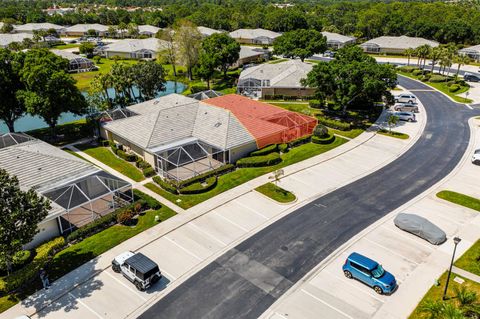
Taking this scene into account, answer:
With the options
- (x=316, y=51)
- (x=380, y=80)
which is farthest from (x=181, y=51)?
(x=380, y=80)

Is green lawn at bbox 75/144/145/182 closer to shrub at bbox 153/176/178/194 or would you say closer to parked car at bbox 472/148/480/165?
shrub at bbox 153/176/178/194

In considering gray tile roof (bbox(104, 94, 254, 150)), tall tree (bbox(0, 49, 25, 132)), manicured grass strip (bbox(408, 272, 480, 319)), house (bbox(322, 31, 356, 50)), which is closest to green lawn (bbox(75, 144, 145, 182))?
gray tile roof (bbox(104, 94, 254, 150))

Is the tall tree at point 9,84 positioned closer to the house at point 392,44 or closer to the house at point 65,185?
the house at point 65,185

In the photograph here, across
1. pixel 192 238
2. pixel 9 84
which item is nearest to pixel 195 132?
pixel 192 238

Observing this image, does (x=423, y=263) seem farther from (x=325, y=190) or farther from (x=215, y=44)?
(x=215, y=44)

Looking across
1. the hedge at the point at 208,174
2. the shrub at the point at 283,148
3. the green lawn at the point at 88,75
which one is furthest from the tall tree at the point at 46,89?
the shrub at the point at 283,148

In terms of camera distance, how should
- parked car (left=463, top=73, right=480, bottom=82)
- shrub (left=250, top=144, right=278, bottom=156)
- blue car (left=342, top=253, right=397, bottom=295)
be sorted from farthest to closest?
parked car (left=463, top=73, right=480, bottom=82) < shrub (left=250, top=144, right=278, bottom=156) < blue car (left=342, top=253, right=397, bottom=295)
